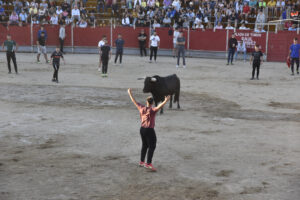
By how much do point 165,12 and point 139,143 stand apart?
2440cm

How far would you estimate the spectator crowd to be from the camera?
1204 inches

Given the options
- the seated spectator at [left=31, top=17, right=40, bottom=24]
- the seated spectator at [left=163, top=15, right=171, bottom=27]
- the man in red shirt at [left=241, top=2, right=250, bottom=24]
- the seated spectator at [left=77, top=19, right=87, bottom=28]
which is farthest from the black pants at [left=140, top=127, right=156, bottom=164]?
the seated spectator at [left=31, top=17, right=40, bottom=24]

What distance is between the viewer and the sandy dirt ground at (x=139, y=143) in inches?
294

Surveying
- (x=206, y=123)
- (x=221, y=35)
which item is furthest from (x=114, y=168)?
(x=221, y=35)

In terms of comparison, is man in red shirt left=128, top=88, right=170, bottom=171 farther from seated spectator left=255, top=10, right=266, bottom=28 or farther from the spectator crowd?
seated spectator left=255, top=10, right=266, bottom=28

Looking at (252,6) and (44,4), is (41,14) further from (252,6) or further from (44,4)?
(252,6)

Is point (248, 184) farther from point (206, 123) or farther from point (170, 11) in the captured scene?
point (170, 11)

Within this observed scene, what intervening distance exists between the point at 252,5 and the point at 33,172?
2655 cm

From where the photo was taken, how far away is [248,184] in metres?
7.71

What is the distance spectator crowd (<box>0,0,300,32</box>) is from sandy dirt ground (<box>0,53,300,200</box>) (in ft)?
39.4

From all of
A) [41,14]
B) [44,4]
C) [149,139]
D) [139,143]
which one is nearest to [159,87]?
[139,143]

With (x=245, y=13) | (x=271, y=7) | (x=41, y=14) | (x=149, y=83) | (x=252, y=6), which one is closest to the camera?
(x=149, y=83)

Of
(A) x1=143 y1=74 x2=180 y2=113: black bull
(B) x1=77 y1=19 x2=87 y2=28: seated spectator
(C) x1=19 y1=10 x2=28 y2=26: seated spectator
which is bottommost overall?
(A) x1=143 y1=74 x2=180 y2=113: black bull

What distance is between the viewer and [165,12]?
3347 centimetres
